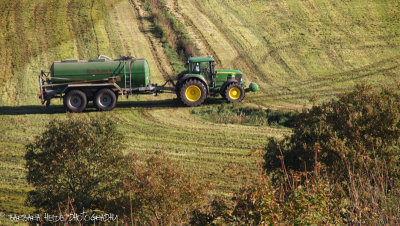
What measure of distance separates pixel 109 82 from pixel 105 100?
0.90 meters

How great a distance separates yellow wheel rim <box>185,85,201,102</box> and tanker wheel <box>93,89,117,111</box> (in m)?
3.34

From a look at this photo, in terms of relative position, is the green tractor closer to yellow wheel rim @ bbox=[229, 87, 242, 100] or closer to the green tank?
yellow wheel rim @ bbox=[229, 87, 242, 100]

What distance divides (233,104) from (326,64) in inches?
440

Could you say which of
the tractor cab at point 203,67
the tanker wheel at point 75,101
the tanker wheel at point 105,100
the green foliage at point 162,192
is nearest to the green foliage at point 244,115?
the tractor cab at point 203,67

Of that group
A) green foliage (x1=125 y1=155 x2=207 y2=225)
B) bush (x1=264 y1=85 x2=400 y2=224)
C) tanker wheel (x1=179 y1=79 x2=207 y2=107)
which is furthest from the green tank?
green foliage (x1=125 y1=155 x2=207 y2=225)

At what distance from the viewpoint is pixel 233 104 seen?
19953mm

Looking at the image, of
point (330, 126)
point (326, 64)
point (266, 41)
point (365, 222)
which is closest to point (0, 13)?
point (266, 41)

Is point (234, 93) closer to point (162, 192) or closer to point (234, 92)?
point (234, 92)

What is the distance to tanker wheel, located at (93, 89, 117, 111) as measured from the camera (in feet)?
62.8

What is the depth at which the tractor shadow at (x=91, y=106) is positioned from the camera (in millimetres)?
19578

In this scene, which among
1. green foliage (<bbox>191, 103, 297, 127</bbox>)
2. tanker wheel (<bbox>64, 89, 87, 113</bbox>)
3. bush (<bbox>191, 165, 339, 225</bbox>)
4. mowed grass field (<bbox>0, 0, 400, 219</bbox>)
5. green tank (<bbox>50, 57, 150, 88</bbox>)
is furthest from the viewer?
tanker wheel (<bbox>64, 89, 87, 113</bbox>)

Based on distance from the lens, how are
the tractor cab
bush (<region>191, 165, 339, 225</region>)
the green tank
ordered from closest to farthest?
1. bush (<region>191, 165, 339, 225</region>)
2. the green tank
3. the tractor cab

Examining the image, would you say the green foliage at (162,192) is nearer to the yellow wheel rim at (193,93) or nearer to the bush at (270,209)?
the bush at (270,209)

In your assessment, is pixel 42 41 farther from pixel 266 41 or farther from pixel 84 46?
pixel 266 41
